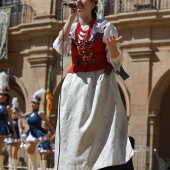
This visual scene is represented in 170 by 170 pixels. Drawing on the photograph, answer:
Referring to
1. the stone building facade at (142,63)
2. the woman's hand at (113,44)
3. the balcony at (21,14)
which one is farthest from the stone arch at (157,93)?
the woman's hand at (113,44)

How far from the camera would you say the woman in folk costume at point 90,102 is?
4.95m

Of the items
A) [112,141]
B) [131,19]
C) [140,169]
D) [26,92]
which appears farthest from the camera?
[26,92]

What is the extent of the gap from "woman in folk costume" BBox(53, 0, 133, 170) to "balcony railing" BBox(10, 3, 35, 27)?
13551mm

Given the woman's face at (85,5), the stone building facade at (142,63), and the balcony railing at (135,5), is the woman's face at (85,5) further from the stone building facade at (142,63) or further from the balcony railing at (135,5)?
the balcony railing at (135,5)

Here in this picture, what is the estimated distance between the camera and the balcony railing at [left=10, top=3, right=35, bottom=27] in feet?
61.2

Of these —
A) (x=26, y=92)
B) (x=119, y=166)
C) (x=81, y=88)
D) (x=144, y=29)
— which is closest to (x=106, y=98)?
(x=81, y=88)

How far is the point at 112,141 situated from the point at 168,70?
11.3 m

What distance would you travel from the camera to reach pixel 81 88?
5082mm

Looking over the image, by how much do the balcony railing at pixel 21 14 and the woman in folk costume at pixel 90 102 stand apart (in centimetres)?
1355

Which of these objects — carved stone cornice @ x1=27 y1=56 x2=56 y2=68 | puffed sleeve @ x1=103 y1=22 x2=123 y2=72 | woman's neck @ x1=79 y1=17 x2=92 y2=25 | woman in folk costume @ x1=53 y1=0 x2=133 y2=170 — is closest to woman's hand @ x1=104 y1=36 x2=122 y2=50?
woman in folk costume @ x1=53 y1=0 x2=133 y2=170

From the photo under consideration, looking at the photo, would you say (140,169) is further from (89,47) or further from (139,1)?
(89,47)

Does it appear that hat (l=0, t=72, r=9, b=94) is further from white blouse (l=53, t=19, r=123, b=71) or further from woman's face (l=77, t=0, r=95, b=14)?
woman's face (l=77, t=0, r=95, b=14)

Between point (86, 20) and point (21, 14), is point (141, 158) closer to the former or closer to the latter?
point (21, 14)

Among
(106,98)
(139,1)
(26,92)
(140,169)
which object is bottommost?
(140,169)
